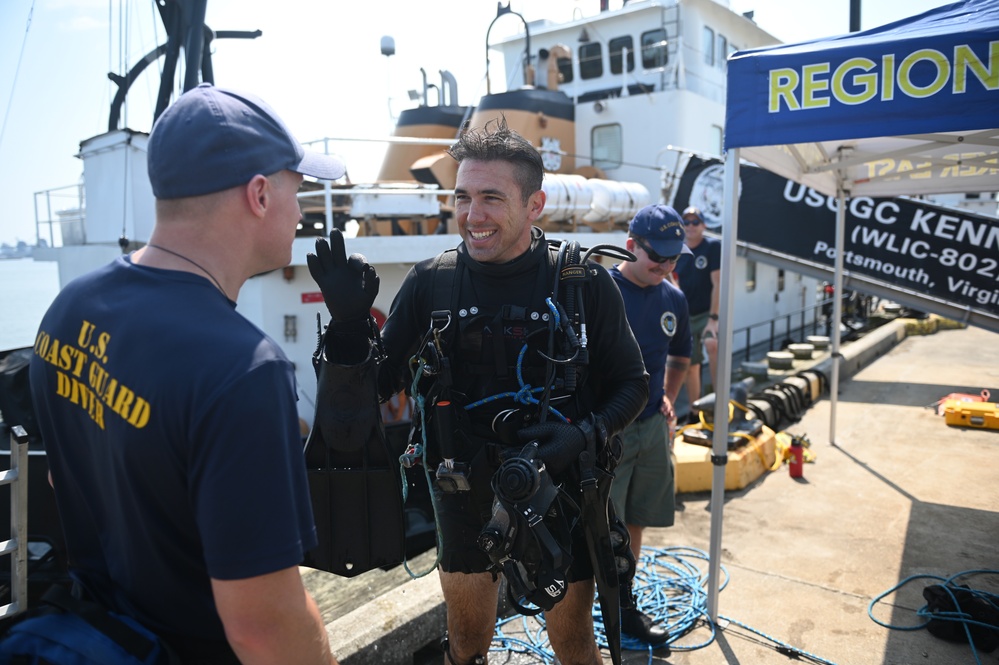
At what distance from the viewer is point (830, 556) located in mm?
4062

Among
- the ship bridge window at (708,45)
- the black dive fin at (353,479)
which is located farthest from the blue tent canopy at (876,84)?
the ship bridge window at (708,45)

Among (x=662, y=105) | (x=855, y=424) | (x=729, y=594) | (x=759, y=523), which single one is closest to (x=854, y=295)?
(x=662, y=105)

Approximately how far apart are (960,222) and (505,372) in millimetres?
8268

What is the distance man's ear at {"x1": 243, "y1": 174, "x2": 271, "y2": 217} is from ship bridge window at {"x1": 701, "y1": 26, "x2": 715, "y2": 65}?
47.4 ft

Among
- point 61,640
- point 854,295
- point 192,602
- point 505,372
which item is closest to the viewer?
point 61,640

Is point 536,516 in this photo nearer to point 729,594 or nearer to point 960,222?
point 729,594

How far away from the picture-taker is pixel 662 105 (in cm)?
1187

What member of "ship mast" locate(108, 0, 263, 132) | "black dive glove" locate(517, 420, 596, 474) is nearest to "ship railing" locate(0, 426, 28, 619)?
"black dive glove" locate(517, 420, 596, 474)

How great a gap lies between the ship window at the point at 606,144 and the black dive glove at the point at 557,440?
1089 cm

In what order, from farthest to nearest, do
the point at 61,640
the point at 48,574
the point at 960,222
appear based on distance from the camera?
the point at 960,222, the point at 48,574, the point at 61,640

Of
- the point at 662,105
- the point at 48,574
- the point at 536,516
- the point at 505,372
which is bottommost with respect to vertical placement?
the point at 48,574

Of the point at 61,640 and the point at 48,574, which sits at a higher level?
the point at 61,640

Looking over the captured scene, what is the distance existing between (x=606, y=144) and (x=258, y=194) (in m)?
11.9

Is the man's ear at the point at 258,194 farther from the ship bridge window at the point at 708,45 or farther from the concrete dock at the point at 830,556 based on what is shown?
the ship bridge window at the point at 708,45
